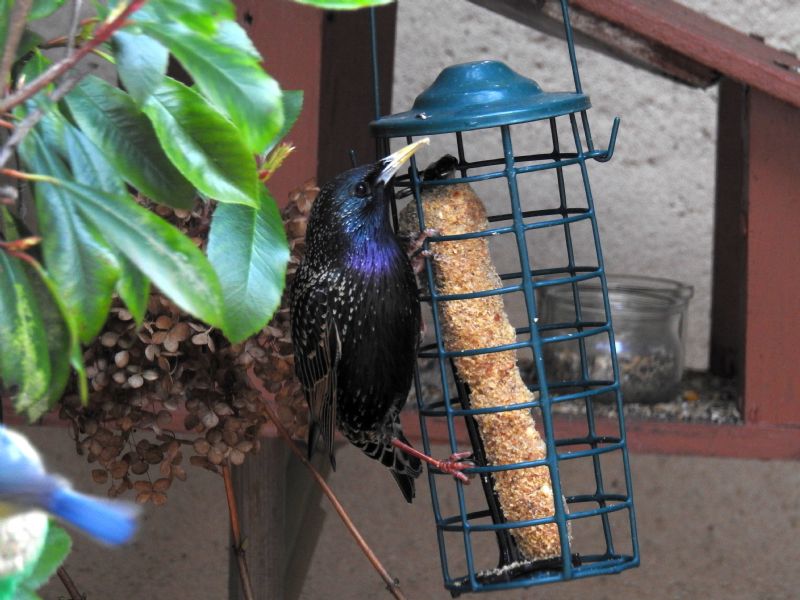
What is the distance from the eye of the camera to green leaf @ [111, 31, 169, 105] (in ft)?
3.47

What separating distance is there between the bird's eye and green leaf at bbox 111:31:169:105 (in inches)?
31.2

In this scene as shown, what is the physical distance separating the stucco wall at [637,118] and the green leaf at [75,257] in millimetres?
1936

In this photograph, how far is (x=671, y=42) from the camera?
1884mm

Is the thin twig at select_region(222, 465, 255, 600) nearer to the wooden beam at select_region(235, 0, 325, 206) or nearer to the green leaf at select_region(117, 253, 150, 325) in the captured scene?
the wooden beam at select_region(235, 0, 325, 206)

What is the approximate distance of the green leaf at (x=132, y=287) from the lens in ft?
3.64

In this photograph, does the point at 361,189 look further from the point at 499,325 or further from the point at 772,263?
the point at 772,263

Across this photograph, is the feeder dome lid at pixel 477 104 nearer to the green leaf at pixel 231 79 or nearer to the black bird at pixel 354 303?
the black bird at pixel 354 303

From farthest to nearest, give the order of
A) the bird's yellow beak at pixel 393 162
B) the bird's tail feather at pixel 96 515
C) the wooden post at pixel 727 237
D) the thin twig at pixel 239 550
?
1. the wooden post at pixel 727 237
2. the thin twig at pixel 239 550
3. the bird's yellow beak at pixel 393 162
4. the bird's tail feather at pixel 96 515

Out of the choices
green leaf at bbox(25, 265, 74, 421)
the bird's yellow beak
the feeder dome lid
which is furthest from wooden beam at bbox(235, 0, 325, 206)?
green leaf at bbox(25, 265, 74, 421)

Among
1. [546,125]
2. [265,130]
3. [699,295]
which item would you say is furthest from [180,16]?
[699,295]

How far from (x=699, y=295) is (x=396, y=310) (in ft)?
4.87

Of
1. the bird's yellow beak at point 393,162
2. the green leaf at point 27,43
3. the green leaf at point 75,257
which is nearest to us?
the green leaf at point 75,257

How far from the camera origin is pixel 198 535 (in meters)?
3.15

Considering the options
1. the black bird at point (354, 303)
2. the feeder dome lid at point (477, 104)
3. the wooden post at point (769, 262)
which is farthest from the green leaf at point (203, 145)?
the wooden post at point (769, 262)
